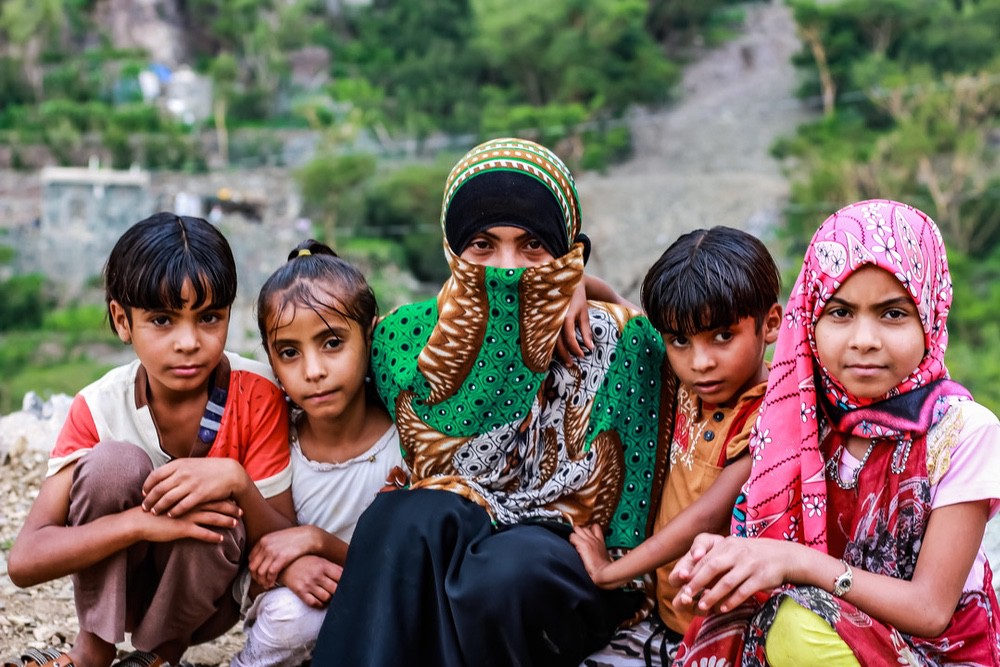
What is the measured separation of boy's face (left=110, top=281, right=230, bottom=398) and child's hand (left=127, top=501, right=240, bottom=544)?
245 millimetres

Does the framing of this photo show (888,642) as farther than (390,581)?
No

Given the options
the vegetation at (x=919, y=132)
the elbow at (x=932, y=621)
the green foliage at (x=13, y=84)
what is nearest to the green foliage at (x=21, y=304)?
the green foliage at (x=13, y=84)

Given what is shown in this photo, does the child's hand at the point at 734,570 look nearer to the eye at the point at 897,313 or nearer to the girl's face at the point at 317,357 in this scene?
the eye at the point at 897,313

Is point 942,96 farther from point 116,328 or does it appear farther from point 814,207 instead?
point 116,328

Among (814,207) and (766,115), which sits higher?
(766,115)

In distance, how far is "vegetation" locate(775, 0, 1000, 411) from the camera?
1455 centimetres

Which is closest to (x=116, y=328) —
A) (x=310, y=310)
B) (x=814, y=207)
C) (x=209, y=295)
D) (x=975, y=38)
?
(x=209, y=295)

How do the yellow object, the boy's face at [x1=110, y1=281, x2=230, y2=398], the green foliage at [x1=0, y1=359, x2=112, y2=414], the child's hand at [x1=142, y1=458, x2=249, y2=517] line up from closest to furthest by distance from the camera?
the yellow object, the child's hand at [x1=142, y1=458, x2=249, y2=517], the boy's face at [x1=110, y1=281, x2=230, y2=398], the green foliage at [x1=0, y1=359, x2=112, y2=414]

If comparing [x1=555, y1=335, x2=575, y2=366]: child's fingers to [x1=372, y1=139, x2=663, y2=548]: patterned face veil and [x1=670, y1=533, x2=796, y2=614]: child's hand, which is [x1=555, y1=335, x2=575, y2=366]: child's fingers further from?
[x1=670, y1=533, x2=796, y2=614]: child's hand

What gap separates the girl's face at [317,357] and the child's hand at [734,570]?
2.35ft

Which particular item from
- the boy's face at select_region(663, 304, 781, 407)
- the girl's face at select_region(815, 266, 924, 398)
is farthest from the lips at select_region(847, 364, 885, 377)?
the boy's face at select_region(663, 304, 781, 407)

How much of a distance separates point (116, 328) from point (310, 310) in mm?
397

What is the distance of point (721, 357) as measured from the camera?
5.94 feet

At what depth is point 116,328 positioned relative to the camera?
2000 mm
